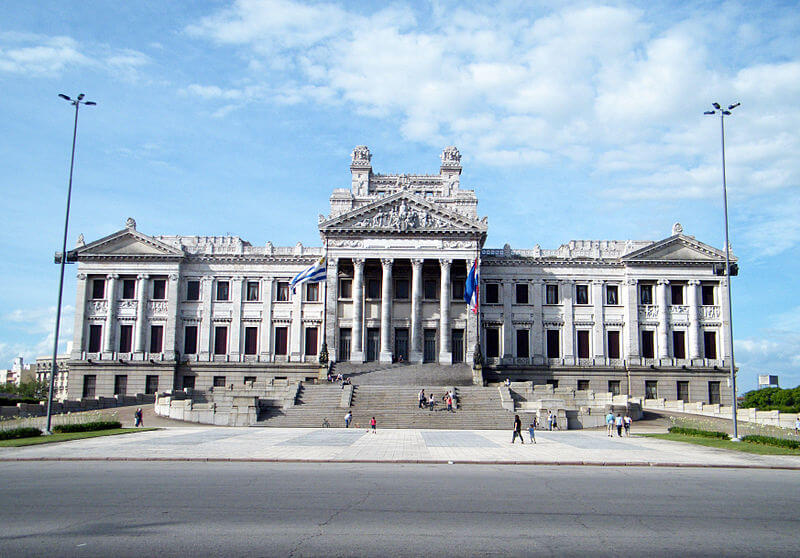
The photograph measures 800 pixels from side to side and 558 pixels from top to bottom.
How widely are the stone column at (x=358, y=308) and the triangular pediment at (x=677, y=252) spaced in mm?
27745

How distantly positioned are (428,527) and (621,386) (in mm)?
62034

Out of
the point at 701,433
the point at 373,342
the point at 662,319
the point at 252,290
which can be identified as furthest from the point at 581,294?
the point at 701,433

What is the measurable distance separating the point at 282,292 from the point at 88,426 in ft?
115

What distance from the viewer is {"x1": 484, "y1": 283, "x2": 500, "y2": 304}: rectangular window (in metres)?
74.7

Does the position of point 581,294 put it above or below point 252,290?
below

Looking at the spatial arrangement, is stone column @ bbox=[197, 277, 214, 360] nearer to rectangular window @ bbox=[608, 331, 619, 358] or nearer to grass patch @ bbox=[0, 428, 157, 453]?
grass patch @ bbox=[0, 428, 157, 453]

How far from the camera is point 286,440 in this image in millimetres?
36344

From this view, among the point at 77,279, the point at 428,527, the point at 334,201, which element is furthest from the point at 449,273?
the point at 428,527

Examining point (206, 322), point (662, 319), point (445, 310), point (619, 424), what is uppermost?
point (445, 310)

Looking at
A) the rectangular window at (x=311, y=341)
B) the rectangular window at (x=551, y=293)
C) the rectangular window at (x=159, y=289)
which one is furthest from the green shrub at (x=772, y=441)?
the rectangular window at (x=159, y=289)

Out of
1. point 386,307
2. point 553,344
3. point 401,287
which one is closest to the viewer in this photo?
point 386,307

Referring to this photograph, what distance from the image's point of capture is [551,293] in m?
75.0

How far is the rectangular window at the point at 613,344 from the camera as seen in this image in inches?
2911

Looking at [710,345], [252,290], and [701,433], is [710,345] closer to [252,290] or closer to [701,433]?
[701,433]
